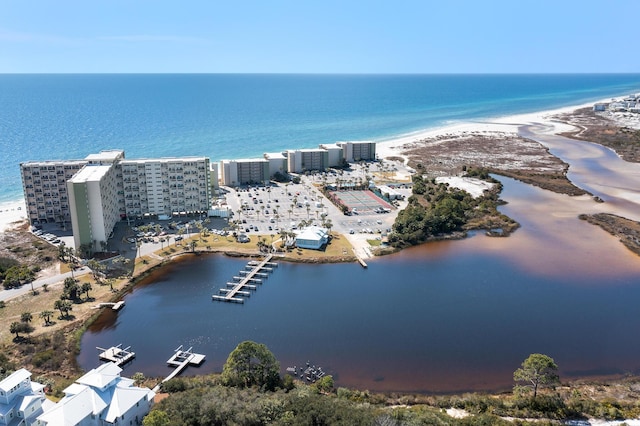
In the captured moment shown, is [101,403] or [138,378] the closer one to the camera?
[101,403]

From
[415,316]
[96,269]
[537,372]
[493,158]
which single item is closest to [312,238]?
[415,316]

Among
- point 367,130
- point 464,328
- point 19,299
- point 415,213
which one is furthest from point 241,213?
point 367,130

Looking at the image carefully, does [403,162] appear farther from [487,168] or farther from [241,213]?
[241,213]

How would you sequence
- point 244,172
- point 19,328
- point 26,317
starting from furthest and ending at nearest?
point 244,172
point 26,317
point 19,328

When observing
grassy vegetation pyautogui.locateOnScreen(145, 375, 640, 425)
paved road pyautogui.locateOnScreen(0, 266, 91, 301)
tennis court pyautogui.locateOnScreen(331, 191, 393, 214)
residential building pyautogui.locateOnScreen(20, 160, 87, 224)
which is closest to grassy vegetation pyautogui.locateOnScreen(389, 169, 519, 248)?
tennis court pyautogui.locateOnScreen(331, 191, 393, 214)

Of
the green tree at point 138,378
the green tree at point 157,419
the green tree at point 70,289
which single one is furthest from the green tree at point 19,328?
the green tree at point 157,419

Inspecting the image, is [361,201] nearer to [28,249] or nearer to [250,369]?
[28,249]
